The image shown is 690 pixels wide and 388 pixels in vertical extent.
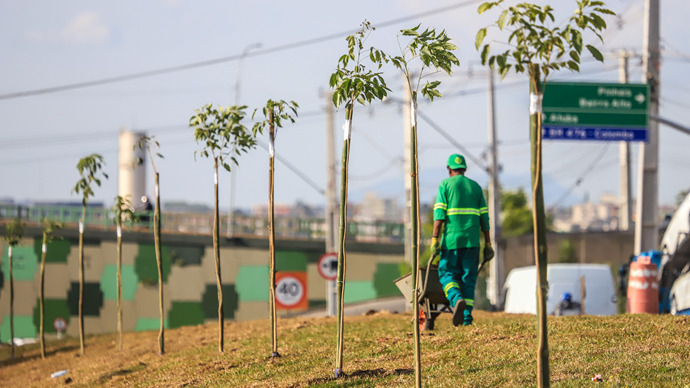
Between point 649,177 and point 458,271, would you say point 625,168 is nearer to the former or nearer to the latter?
point 649,177

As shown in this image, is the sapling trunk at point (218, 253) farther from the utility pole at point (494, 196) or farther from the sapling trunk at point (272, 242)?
the utility pole at point (494, 196)

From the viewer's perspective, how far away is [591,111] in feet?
100

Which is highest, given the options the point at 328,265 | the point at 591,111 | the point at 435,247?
the point at 591,111

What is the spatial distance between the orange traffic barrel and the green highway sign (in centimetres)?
1216

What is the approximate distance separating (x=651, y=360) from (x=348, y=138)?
14.0 ft

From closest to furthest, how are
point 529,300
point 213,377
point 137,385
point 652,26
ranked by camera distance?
point 213,377 < point 137,385 < point 529,300 < point 652,26

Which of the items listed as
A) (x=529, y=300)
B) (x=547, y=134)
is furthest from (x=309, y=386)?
(x=547, y=134)

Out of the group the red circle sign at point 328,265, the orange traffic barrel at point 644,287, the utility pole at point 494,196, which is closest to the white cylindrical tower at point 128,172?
the utility pole at point 494,196

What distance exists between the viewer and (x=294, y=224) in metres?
51.7

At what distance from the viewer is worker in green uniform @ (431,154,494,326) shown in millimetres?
12359

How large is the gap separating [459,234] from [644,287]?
763 centimetres

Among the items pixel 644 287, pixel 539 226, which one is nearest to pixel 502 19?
pixel 539 226

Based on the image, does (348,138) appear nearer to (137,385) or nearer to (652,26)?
(137,385)

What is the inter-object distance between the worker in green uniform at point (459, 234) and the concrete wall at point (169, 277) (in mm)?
37246
